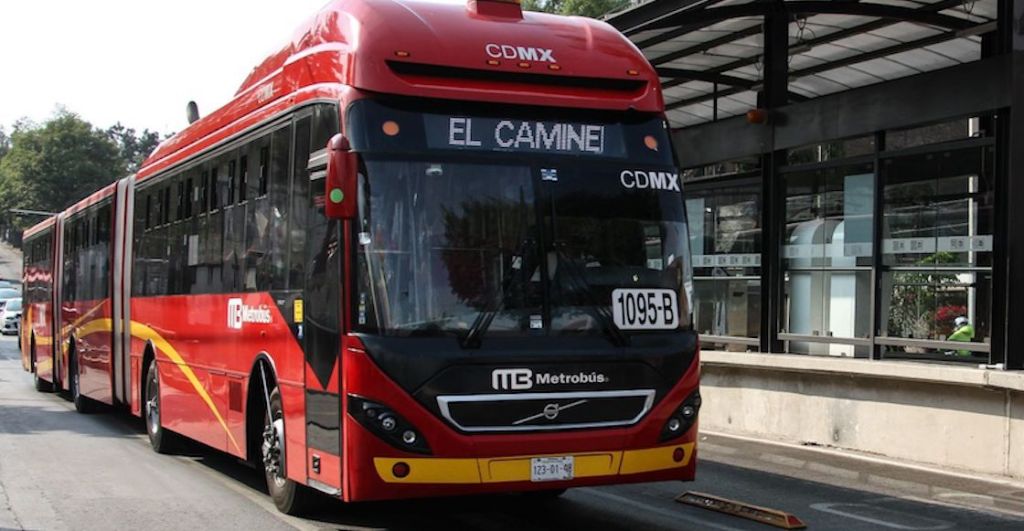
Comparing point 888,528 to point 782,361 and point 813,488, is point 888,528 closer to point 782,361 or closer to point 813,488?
point 813,488

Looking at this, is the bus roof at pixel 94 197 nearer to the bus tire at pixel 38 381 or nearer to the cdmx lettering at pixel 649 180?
the bus tire at pixel 38 381

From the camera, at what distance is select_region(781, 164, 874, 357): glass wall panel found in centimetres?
1415

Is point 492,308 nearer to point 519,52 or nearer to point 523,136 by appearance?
point 523,136

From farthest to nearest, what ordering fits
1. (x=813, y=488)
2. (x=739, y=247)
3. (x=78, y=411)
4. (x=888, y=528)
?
(x=78, y=411) → (x=739, y=247) → (x=813, y=488) → (x=888, y=528)

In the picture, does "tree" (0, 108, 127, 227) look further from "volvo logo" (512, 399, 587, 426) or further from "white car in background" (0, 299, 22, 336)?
"volvo logo" (512, 399, 587, 426)

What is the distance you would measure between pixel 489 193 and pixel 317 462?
2.11 m

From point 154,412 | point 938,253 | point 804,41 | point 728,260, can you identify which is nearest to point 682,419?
point 938,253

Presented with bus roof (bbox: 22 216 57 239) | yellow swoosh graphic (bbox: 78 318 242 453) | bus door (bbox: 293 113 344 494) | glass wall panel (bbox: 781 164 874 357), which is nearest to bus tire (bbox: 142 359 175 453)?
yellow swoosh graphic (bbox: 78 318 242 453)

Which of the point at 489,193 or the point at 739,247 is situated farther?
the point at 739,247

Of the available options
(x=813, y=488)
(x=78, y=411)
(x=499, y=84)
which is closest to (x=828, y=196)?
(x=813, y=488)

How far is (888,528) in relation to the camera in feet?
28.9

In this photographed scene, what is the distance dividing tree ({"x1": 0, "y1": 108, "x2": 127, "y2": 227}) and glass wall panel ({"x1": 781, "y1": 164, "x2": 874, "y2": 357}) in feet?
422

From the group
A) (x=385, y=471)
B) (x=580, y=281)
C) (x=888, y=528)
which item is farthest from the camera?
(x=888, y=528)

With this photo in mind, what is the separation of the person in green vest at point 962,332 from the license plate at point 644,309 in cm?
614
